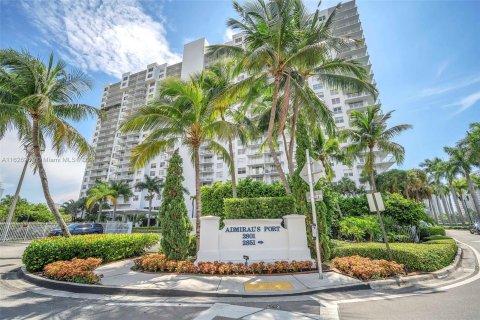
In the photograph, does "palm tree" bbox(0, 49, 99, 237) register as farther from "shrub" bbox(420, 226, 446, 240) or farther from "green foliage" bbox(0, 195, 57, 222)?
"green foliage" bbox(0, 195, 57, 222)

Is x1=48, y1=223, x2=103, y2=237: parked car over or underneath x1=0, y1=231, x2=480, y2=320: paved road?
over

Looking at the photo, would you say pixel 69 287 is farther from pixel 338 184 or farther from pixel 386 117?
pixel 338 184

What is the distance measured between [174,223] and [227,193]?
853 centimetres

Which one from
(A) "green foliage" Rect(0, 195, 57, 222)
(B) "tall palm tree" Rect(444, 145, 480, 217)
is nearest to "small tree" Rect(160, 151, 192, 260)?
(A) "green foliage" Rect(0, 195, 57, 222)

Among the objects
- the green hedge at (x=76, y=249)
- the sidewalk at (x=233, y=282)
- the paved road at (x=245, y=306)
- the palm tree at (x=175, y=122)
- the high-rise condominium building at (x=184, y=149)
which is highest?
the high-rise condominium building at (x=184, y=149)

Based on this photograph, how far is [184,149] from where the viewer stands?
58.0m

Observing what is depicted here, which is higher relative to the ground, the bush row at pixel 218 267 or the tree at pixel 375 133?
the tree at pixel 375 133

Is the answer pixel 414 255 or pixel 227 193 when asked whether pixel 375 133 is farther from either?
pixel 414 255

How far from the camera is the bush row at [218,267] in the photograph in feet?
27.4

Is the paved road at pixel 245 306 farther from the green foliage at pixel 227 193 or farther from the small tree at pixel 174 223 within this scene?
the green foliage at pixel 227 193

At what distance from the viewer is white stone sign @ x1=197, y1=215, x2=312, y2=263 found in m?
9.68

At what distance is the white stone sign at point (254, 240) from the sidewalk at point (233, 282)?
5.09ft

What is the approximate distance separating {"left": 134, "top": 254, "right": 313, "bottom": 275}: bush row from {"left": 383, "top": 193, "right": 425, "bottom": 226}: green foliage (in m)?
10.9

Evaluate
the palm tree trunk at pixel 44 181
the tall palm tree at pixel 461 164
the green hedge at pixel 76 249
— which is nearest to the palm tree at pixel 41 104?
the palm tree trunk at pixel 44 181
